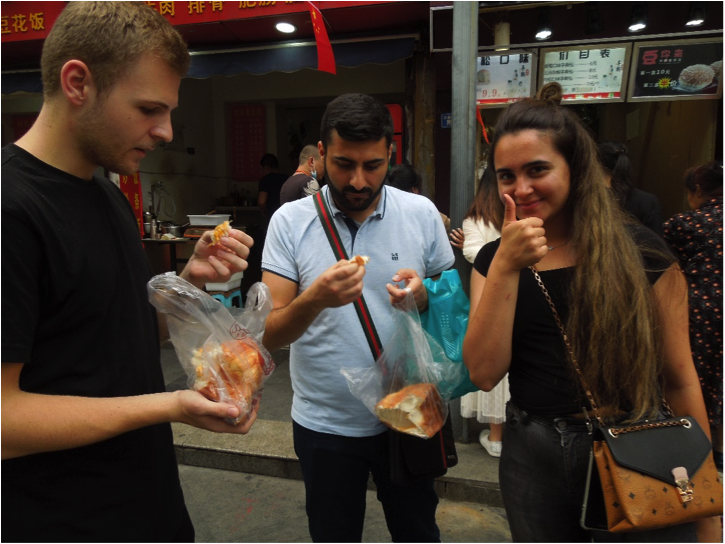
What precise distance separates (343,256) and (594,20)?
4.18 m

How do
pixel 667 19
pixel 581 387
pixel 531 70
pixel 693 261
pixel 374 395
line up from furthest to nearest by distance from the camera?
1. pixel 667 19
2. pixel 531 70
3. pixel 693 261
4. pixel 374 395
5. pixel 581 387

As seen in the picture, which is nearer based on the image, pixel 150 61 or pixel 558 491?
pixel 150 61

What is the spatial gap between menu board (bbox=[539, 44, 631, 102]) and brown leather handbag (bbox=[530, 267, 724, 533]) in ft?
11.5

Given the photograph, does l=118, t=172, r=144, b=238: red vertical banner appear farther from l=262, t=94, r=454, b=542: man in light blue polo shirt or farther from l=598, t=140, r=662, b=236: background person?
l=598, t=140, r=662, b=236: background person

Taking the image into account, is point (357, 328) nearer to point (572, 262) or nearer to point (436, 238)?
point (436, 238)

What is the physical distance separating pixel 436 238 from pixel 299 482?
2.50 m

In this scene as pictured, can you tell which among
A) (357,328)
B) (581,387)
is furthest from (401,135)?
(581,387)

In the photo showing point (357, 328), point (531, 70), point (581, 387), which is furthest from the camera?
point (531, 70)

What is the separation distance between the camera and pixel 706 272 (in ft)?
10.3

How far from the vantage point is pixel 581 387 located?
59.7 inches

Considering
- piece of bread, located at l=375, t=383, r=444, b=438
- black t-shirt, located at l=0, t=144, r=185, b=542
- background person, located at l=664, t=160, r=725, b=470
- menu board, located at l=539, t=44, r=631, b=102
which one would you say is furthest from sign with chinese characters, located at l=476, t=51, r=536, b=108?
black t-shirt, located at l=0, t=144, r=185, b=542

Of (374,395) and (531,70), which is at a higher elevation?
(531,70)

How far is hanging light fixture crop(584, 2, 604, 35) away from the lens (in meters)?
4.47

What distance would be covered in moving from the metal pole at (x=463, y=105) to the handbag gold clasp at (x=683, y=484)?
210 centimetres
